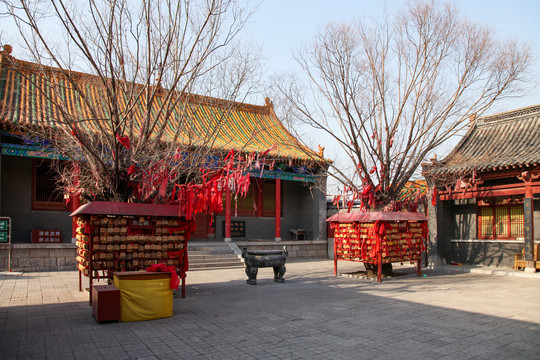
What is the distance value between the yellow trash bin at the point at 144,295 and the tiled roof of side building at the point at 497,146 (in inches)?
384

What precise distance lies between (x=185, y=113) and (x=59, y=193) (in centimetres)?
727

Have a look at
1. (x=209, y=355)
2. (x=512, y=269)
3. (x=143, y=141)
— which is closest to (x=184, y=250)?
(x=143, y=141)

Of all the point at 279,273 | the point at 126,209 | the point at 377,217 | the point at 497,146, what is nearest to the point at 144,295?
the point at 126,209

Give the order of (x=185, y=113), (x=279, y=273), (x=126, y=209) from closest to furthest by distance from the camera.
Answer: (x=126, y=209), (x=185, y=113), (x=279, y=273)

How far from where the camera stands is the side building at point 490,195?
11766 millimetres

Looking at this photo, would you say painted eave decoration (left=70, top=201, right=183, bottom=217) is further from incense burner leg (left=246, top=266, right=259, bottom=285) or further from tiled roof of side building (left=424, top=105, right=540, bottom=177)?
tiled roof of side building (left=424, top=105, right=540, bottom=177)

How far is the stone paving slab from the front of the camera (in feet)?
15.2

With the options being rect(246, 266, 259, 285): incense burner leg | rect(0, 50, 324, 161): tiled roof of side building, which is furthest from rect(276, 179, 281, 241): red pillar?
rect(246, 266, 259, 285): incense burner leg

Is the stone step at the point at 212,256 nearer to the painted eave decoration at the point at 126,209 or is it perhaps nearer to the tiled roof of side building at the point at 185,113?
the tiled roof of side building at the point at 185,113

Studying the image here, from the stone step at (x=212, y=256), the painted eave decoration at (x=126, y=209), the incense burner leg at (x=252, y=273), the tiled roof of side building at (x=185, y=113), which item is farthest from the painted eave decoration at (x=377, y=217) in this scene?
the painted eave decoration at (x=126, y=209)

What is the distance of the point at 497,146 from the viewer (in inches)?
534

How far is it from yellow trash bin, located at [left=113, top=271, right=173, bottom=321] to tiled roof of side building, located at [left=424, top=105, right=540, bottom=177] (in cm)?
975

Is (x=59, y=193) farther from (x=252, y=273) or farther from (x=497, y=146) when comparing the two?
(x=497, y=146)

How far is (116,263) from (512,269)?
10.8 meters
